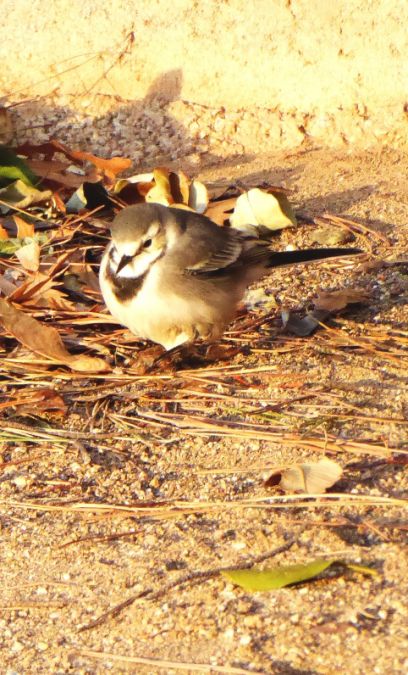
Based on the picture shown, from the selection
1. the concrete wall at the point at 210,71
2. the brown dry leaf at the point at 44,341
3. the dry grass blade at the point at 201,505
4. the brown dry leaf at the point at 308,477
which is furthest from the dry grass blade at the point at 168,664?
the concrete wall at the point at 210,71

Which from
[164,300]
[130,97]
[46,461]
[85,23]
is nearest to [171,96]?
[130,97]

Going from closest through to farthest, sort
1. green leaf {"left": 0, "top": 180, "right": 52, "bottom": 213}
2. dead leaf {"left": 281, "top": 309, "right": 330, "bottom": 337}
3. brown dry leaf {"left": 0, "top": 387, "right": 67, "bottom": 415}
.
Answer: brown dry leaf {"left": 0, "top": 387, "right": 67, "bottom": 415}, dead leaf {"left": 281, "top": 309, "right": 330, "bottom": 337}, green leaf {"left": 0, "top": 180, "right": 52, "bottom": 213}

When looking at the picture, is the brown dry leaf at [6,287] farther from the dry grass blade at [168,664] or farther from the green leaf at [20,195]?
the dry grass blade at [168,664]

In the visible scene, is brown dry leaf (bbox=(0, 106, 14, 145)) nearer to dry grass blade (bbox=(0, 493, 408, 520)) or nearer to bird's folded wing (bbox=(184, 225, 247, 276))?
bird's folded wing (bbox=(184, 225, 247, 276))

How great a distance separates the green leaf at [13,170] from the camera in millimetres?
6047

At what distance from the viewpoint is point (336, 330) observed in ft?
16.0

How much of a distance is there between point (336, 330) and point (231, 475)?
1221 millimetres

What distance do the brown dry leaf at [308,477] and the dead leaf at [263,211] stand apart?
2249mm

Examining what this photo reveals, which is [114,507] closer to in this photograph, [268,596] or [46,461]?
[46,461]

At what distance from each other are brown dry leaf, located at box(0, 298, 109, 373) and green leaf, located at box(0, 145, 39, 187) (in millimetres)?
1484

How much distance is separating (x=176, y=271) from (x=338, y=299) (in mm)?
810

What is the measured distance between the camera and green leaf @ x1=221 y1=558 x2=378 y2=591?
3.23 metres

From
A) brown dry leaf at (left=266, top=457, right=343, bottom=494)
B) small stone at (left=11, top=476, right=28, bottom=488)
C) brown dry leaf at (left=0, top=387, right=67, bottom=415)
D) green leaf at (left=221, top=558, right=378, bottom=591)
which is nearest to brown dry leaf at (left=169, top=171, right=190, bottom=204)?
brown dry leaf at (left=0, top=387, right=67, bottom=415)

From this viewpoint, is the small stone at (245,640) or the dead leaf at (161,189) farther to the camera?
the dead leaf at (161,189)
